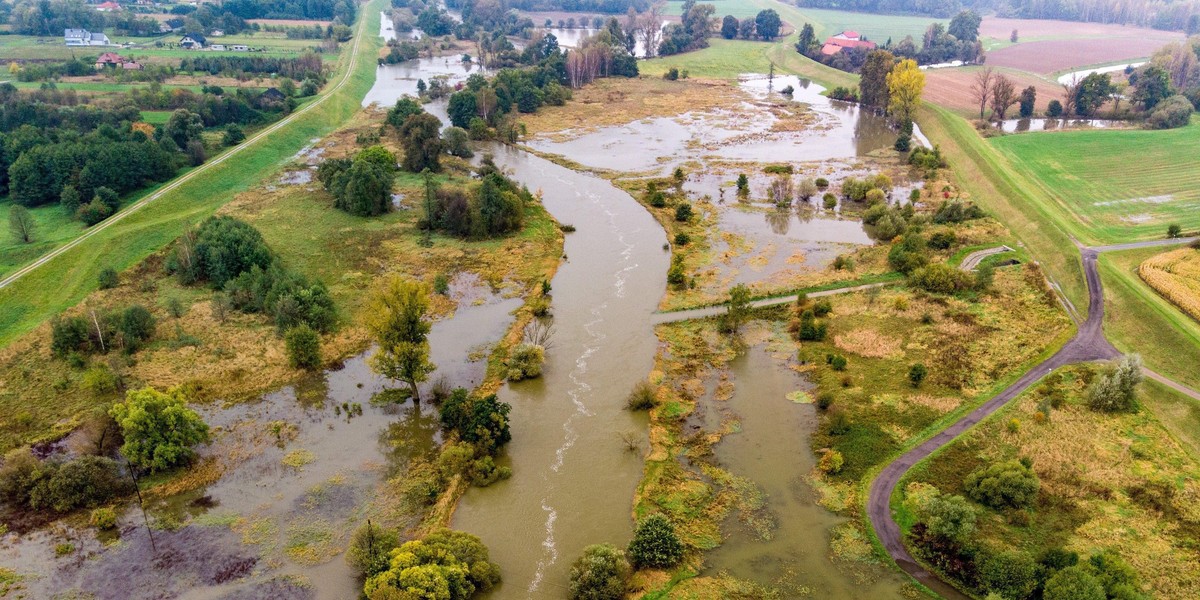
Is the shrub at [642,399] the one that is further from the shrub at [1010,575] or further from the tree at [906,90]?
the tree at [906,90]

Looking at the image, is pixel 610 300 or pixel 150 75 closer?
pixel 610 300

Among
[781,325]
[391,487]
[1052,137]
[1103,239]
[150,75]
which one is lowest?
[391,487]

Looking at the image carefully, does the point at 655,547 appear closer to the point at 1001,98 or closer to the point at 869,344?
the point at 869,344

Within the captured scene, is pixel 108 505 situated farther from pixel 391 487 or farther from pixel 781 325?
pixel 781 325

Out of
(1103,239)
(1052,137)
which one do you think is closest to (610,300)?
(1103,239)

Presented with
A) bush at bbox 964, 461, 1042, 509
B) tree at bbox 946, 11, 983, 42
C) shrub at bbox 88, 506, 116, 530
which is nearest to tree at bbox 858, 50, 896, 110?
tree at bbox 946, 11, 983, 42

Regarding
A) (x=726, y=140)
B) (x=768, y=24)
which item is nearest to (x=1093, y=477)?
(x=726, y=140)
